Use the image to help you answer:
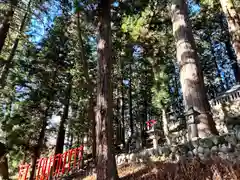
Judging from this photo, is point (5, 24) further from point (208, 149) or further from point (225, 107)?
point (225, 107)

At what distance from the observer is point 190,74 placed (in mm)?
7488

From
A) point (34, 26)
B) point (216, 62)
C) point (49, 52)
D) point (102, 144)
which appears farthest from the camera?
point (216, 62)

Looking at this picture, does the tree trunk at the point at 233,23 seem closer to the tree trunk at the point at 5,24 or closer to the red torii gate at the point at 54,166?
the tree trunk at the point at 5,24

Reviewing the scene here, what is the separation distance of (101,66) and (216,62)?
2351 centimetres

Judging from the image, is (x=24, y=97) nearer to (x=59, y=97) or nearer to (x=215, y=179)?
(x=59, y=97)

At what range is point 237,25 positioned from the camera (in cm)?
852

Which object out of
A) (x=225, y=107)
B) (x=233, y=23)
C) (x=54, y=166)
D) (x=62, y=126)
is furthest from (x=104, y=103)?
(x=225, y=107)

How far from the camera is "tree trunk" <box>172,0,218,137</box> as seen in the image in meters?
6.76

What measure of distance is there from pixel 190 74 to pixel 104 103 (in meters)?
3.55

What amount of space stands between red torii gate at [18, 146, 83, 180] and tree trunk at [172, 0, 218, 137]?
740 cm

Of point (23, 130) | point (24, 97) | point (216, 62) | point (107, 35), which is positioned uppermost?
point (216, 62)

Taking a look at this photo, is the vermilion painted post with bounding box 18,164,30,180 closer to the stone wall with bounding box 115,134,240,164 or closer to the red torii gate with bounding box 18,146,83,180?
the red torii gate with bounding box 18,146,83,180

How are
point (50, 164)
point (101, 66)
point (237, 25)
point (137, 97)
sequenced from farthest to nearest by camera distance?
point (137, 97), point (50, 164), point (237, 25), point (101, 66)

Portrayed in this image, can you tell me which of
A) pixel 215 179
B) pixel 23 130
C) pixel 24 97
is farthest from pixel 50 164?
pixel 215 179
